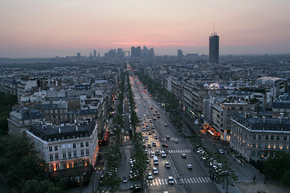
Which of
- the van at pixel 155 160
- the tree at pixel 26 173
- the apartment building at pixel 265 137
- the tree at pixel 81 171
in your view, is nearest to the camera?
the tree at pixel 26 173

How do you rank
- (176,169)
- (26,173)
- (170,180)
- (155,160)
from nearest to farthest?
1. (26,173)
2. (170,180)
3. (176,169)
4. (155,160)

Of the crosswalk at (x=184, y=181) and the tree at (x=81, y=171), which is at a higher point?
the tree at (x=81, y=171)

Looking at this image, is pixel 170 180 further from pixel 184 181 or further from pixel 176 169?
pixel 176 169

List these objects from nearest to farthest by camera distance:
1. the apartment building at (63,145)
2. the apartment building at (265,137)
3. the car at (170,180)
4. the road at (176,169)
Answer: the road at (176,169)
the car at (170,180)
the apartment building at (63,145)
the apartment building at (265,137)

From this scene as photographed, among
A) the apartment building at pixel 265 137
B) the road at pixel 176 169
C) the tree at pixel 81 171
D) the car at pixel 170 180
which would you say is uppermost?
the apartment building at pixel 265 137

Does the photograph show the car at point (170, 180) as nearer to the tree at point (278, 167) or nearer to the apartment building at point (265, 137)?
the tree at point (278, 167)

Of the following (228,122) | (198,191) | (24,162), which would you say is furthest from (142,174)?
(228,122)

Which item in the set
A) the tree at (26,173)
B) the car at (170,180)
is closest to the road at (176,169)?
the car at (170,180)

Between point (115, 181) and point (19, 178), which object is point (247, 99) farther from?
point (19, 178)

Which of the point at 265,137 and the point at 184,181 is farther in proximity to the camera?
the point at 265,137

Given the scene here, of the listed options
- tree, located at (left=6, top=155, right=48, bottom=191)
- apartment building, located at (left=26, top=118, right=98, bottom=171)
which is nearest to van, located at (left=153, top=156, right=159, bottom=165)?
apartment building, located at (left=26, top=118, right=98, bottom=171)

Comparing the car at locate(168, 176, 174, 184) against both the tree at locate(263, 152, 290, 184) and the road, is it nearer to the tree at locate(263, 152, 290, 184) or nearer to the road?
the road

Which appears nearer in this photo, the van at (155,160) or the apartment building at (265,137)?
the apartment building at (265,137)

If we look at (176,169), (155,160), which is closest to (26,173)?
(155,160)
